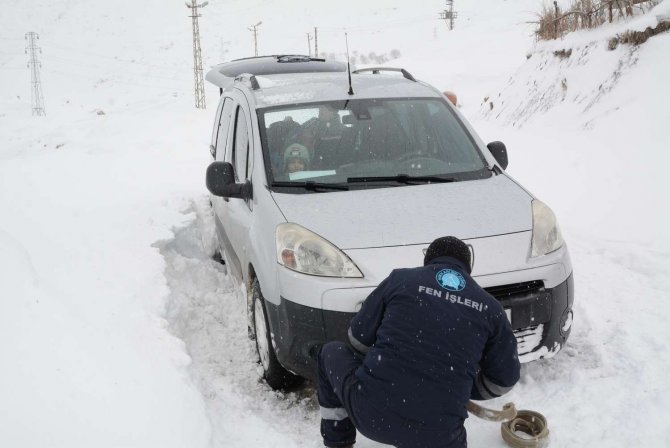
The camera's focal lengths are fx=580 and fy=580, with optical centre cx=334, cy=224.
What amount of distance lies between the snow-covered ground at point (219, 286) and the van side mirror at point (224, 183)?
3.02 feet

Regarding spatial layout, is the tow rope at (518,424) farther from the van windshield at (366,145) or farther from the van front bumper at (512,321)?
the van windshield at (366,145)

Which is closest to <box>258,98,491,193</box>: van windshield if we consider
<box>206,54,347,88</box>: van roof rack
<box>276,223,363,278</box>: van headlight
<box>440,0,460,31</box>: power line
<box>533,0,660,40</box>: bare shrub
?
<box>276,223,363,278</box>: van headlight

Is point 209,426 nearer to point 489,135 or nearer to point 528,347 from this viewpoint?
point 528,347

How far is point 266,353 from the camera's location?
3.54 metres

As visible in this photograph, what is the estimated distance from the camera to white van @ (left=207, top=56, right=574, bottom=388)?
3.09 m

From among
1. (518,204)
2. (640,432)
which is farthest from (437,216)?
(640,432)

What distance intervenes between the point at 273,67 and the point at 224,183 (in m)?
2.34

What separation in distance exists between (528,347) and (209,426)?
70.0 inches

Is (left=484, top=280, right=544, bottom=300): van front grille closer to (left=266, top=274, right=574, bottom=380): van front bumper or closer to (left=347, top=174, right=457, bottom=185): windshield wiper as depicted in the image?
(left=266, top=274, right=574, bottom=380): van front bumper

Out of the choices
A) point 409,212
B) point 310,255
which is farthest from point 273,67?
point 310,255

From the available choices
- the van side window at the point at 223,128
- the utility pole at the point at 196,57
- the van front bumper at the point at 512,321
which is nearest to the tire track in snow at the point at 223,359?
the van front bumper at the point at 512,321

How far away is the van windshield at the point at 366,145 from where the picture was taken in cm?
384

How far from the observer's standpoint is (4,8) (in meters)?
62.8

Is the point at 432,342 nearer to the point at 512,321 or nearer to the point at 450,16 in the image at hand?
the point at 512,321
